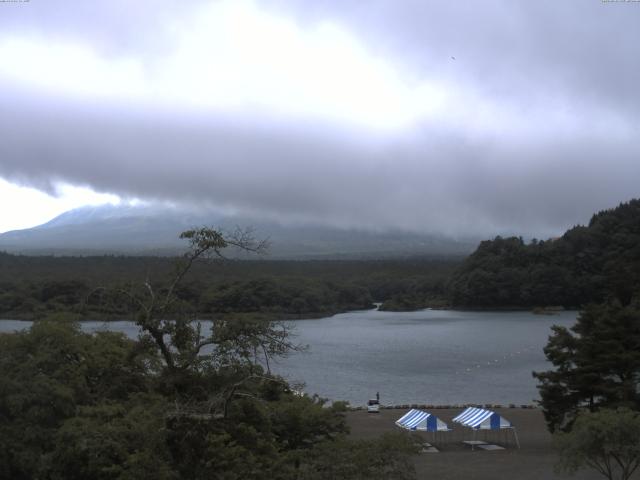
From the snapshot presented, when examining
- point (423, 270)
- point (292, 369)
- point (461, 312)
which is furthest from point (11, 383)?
point (423, 270)

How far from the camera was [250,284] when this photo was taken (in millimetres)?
55688

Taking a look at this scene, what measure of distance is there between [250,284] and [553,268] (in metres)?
32.1

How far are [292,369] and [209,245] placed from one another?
88.9 feet

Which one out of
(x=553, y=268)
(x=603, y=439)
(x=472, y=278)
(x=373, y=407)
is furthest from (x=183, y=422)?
(x=472, y=278)

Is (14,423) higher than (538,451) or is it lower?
higher

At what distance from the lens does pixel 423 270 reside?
98000 mm

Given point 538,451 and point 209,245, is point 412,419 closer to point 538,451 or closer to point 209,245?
point 538,451

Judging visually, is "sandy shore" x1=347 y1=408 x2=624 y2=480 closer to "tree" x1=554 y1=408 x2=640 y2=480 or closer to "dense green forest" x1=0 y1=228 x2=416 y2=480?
"tree" x1=554 y1=408 x2=640 y2=480

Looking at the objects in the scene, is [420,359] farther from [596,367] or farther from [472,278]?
[472,278]

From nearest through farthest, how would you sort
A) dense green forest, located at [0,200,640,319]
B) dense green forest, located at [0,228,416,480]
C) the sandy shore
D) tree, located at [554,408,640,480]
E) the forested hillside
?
dense green forest, located at [0,228,416,480] → tree, located at [554,408,640,480] → the sandy shore → dense green forest, located at [0,200,640,319] → the forested hillside

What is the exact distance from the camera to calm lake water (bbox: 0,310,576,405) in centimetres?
2841

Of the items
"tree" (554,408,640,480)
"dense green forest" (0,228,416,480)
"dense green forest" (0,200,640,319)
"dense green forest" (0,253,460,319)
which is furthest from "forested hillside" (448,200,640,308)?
"dense green forest" (0,228,416,480)

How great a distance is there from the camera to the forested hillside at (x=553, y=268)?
7044 centimetres

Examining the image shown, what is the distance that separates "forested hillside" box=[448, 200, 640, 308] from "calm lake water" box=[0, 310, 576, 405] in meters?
8.11
